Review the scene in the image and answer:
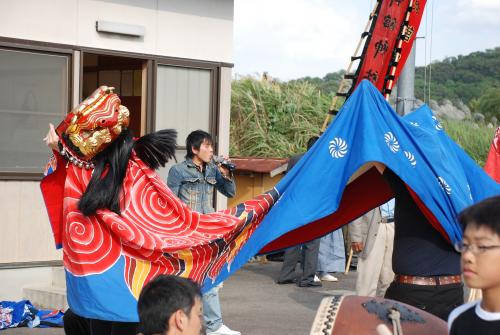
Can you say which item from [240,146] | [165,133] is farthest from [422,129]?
[240,146]

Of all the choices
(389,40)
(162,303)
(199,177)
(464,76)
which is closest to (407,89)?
(389,40)

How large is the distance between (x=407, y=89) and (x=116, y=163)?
7.71 m

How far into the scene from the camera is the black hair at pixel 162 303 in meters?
3.62

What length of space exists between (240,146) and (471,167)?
14.7 metres

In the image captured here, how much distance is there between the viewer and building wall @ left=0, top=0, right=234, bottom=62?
9.68 m

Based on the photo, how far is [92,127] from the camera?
5965 millimetres

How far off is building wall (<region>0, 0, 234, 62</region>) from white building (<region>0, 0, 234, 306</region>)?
0.01 metres

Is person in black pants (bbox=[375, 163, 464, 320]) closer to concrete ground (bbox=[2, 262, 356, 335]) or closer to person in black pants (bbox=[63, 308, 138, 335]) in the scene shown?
person in black pants (bbox=[63, 308, 138, 335])

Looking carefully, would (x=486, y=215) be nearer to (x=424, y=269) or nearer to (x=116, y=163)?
(x=424, y=269)

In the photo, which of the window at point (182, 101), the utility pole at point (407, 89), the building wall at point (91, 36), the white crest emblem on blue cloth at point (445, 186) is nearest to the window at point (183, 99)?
the window at point (182, 101)

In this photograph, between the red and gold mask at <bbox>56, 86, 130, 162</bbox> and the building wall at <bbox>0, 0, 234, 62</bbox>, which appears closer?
the red and gold mask at <bbox>56, 86, 130, 162</bbox>

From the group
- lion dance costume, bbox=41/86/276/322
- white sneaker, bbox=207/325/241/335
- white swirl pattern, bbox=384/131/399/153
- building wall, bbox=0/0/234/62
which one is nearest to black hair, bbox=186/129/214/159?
white sneaker, bbox=207/325/241/335

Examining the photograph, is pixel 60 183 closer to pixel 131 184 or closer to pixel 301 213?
pixel 131 184

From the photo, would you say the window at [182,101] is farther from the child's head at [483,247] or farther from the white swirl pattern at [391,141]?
the child's head at [483,247]
